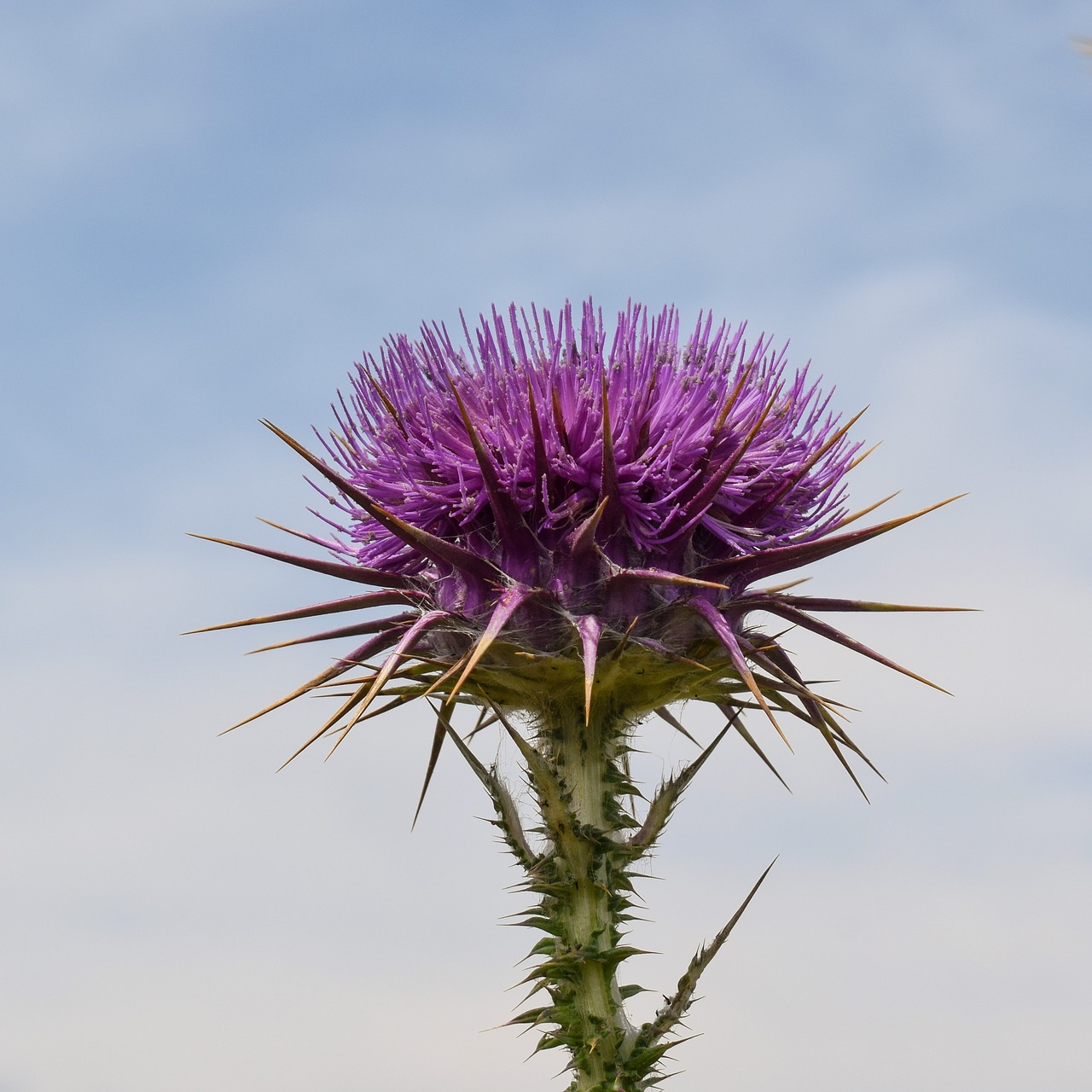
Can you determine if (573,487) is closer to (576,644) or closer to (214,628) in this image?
(576,644)

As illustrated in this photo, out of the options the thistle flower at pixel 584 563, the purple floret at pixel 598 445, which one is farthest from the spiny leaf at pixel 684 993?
the purple floret at pixel 598 445

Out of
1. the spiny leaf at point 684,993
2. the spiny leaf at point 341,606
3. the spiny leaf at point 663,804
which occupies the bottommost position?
the spiny leaf at point 684,993

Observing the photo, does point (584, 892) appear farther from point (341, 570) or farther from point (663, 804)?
point (341, 570)

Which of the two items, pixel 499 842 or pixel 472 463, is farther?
pixel 499 842

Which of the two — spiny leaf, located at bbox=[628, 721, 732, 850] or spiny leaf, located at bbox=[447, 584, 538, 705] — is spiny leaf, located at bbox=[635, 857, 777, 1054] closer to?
spiny leaf, located at bbox=[628, 721, 732, 850]

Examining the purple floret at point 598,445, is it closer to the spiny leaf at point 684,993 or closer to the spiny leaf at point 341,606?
the spiny leaf at point 341,606

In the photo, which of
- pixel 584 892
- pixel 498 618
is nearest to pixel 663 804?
pixel 584 892

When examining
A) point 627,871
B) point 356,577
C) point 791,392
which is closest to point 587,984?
point 627,871
